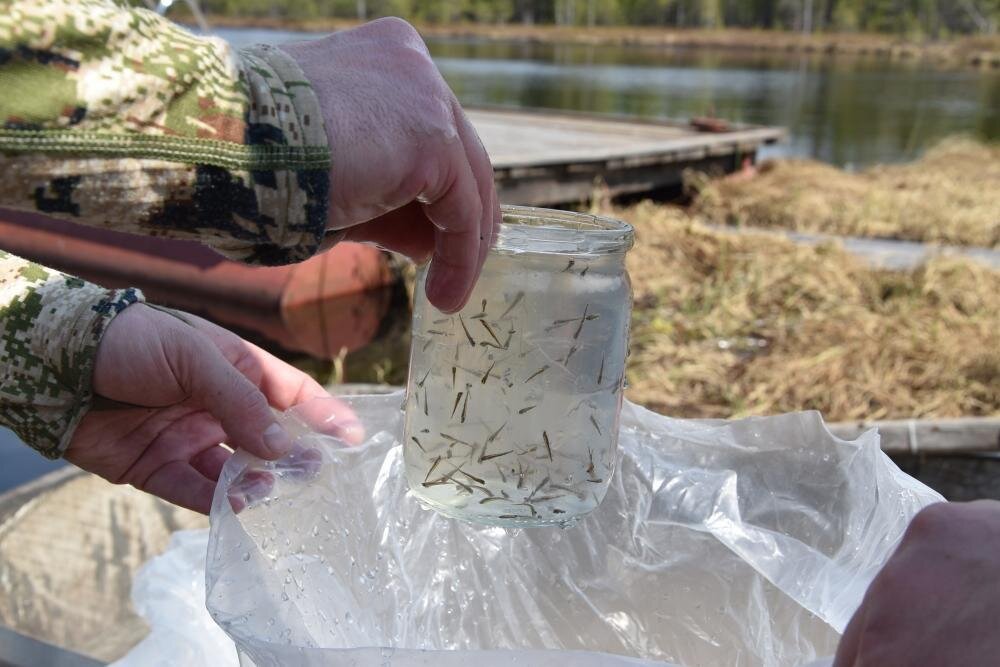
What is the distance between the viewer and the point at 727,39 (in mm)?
39969

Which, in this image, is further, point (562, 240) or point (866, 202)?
point (866, 202)

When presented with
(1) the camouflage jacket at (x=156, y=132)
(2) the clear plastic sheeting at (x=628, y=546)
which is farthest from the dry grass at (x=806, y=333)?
(1) the camouflage jacket at (x=156, y=132)

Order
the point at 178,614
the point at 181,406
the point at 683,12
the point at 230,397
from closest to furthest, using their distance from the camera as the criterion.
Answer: the point at 230,397, the point at 181,406, the point at 178,614, the point at 683,12

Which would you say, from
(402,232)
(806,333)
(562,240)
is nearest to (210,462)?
(402,232)

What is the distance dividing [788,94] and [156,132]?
1925 centimetres

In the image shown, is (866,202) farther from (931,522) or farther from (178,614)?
(931,522)

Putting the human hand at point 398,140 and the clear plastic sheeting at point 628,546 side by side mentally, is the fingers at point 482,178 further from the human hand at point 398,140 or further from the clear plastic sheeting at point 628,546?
the clear plastic sheeting at point 628,546

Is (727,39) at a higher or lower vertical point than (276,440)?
lower

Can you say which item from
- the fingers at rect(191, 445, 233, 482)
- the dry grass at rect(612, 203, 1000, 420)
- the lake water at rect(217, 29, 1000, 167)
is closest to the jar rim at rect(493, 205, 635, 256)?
the fingers at rect(191, 445, 233, 482)

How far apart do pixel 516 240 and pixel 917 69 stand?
28856mm

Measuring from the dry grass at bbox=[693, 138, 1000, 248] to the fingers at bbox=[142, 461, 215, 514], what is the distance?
4.33 meters

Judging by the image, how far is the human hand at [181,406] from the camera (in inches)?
37.1

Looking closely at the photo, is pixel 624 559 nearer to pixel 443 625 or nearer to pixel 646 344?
pixel 443 625

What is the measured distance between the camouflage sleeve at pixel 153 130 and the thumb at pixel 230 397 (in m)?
0.34
